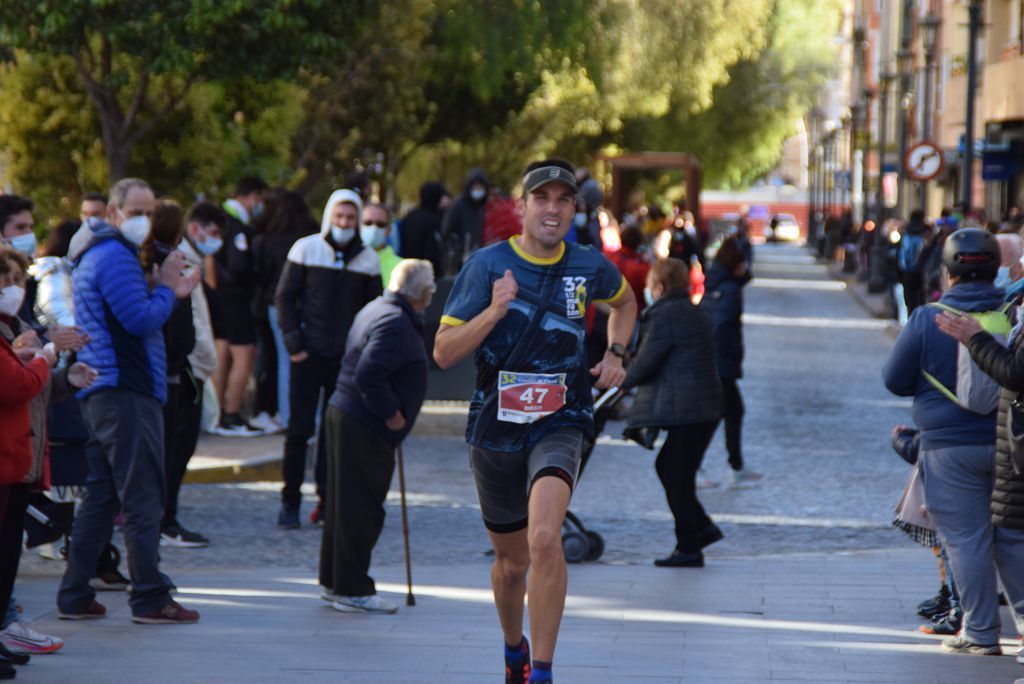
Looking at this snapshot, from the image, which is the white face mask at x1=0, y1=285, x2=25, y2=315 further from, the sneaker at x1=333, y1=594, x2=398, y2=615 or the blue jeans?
the blue jeans

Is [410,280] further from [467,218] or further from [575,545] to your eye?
[467,218]

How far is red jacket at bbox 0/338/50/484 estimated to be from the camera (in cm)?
619

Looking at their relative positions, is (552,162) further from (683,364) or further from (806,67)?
(806,67)

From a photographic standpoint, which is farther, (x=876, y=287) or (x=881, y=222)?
(x=881, y=222)

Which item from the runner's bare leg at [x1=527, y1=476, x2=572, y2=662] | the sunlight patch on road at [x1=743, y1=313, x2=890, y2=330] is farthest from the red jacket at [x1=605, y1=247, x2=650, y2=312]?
the sunlight patch on road at [x1=743, y1=313, x2=890, y2=330]

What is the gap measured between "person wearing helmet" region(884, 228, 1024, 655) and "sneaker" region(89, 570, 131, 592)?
151 inches

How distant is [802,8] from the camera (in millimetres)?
48312

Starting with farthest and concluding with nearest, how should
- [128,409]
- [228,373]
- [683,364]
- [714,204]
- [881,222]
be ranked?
[714,204] → [881,222] → [228,373] → [683,364] → [128,409]

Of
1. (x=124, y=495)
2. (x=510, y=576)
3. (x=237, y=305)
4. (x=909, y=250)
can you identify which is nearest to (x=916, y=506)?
(x=510, y=576)

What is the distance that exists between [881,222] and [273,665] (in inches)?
1337

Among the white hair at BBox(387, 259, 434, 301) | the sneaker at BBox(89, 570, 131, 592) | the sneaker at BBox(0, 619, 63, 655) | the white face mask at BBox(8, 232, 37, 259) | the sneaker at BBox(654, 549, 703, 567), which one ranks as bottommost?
the sneaker at BBox(654, 549, 703, 567)

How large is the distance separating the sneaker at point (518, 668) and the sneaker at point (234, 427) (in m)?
7.89

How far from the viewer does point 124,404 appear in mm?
7387

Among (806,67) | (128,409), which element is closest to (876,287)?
(806,67)
